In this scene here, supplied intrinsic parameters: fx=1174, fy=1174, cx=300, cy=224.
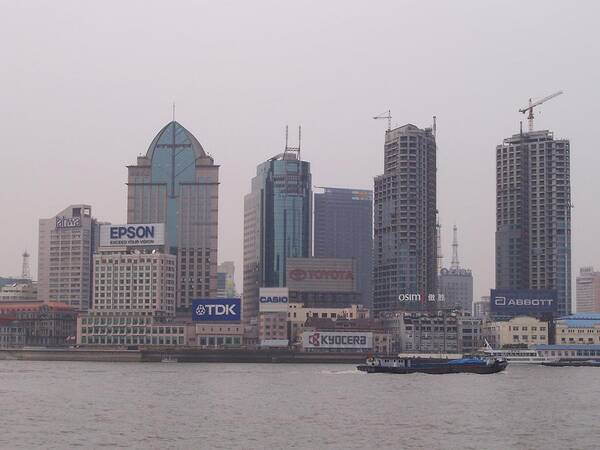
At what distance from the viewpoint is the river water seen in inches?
3880

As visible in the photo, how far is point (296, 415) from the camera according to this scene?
122 metres

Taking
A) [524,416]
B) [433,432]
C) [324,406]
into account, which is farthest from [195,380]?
[433,432]

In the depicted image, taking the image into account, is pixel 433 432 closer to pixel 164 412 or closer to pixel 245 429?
pixel 245 429

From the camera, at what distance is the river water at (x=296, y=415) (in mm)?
98562

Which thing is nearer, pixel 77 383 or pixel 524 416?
pixel 524 416

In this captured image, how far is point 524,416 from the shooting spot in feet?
406

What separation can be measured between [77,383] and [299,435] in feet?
282

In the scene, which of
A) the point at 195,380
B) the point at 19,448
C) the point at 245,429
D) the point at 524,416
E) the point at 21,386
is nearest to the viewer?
the point at 19,448

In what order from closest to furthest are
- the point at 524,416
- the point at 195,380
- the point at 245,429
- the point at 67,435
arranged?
the point at 67,435, the point at 245,429, the point at 524,416, the point at 195,380

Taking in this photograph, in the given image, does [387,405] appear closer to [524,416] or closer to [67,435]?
[524,416]

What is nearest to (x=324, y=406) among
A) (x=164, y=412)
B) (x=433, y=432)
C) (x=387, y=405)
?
(x=387, y=405)

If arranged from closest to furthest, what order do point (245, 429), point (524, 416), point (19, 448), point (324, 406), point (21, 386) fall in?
point (19, 448) → point (245, 429) → point (524, 416) → point (324, 406) → point (21, 386)

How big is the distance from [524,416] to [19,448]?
2191 inches

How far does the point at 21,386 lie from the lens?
172 meters
